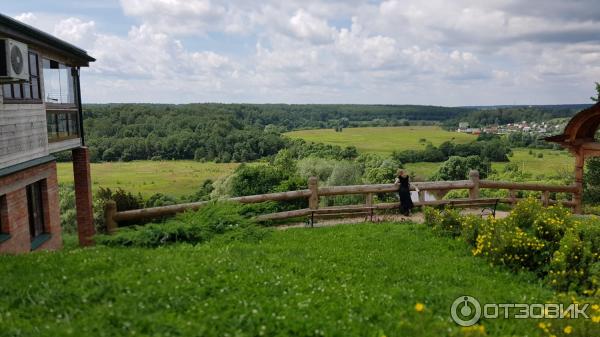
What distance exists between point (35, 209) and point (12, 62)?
5333 millimetres

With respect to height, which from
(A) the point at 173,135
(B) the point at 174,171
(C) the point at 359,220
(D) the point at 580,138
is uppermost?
(D) the point at 580,138

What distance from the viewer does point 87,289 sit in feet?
20.3

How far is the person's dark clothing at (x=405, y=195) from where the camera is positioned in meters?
14.1

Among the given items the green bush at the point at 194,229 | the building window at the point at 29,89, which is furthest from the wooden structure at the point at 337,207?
the building window at the point at 29,89

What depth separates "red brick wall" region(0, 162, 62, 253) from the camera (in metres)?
11.7

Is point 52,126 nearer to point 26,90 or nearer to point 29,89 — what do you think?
point 29,89

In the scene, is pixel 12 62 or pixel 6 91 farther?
pixel 6 91

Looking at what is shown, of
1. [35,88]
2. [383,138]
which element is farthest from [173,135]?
[35,88]

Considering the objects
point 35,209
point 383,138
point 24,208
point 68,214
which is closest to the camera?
point 24,208

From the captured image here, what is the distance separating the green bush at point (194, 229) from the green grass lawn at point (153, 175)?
45.5 m

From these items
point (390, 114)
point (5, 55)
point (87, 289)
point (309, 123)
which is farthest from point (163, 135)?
point (390, 114)

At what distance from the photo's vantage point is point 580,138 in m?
14.8

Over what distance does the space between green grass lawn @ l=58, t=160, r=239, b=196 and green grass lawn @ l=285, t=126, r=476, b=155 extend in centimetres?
2623

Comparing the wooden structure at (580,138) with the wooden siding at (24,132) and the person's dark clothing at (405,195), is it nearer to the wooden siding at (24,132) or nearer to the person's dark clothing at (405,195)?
the person's dark clothing at (405,195)
